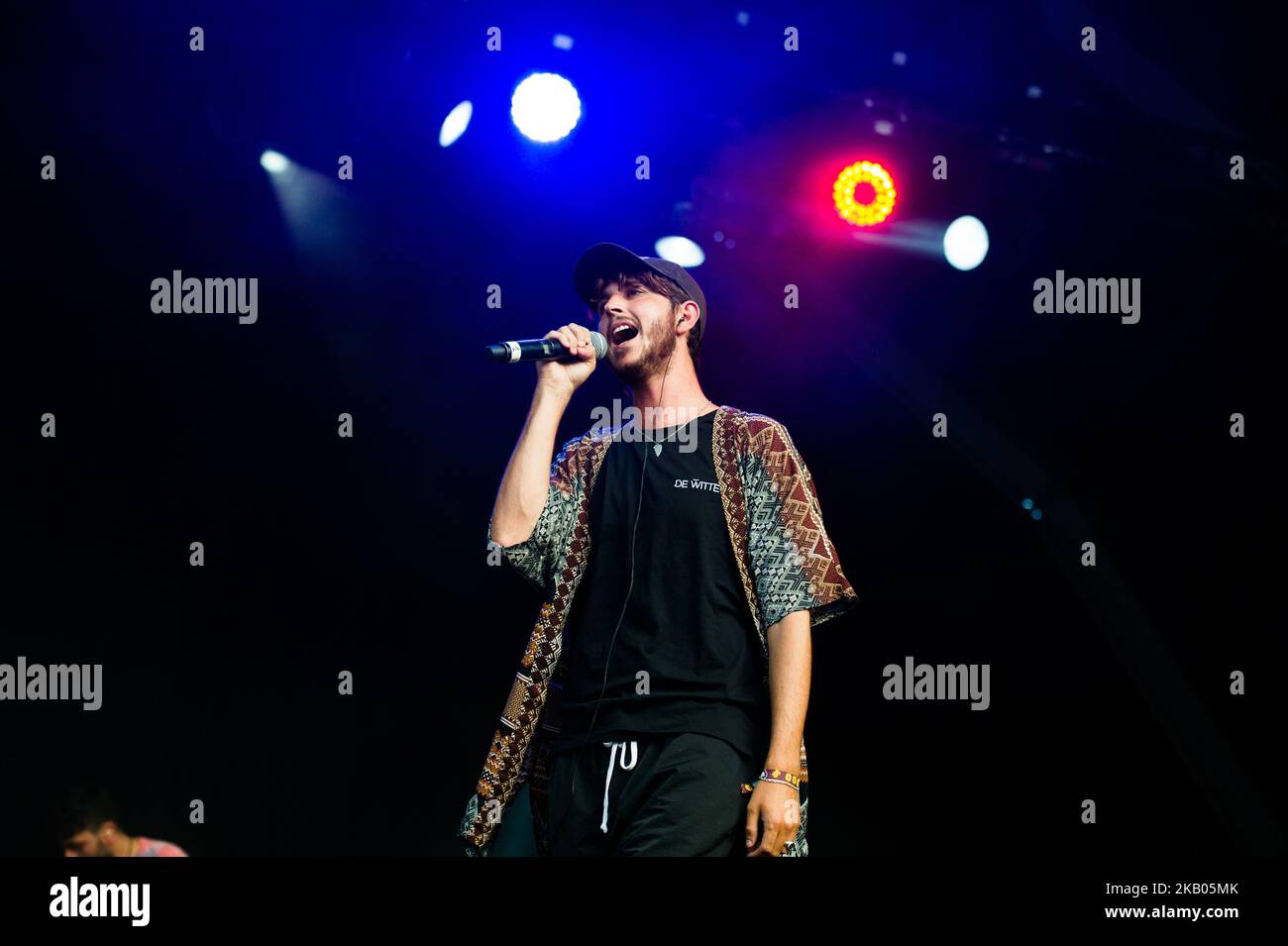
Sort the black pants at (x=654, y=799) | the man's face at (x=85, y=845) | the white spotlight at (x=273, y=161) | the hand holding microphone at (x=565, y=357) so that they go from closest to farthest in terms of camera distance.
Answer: the black pants at (x=654, y=799) → the hand holding microphone at (x=565, y=357) → the man's face at (x=85, y=845) → the white spotlight at (x=273, y=161)

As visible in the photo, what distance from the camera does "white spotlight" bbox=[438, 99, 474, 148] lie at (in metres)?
3.94

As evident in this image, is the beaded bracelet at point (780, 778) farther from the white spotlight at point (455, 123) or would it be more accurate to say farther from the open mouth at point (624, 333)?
the white spotlight at point (455, 123)

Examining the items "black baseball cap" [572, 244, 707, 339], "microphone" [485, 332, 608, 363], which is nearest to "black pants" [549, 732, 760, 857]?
"microphone" [485, 332, 608, 363]

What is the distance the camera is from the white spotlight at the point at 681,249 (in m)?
3.91

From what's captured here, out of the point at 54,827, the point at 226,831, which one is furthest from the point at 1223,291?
the point at 54,827


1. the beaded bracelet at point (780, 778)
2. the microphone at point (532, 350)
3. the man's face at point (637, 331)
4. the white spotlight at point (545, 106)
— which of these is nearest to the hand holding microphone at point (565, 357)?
the microphone at point (532, 350)

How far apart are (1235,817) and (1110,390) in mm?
1218

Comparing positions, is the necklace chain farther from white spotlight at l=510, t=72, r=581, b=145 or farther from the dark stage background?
white spotlight at l=510, t=72, r=581, b=145

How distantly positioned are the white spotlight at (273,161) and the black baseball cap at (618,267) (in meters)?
1.31

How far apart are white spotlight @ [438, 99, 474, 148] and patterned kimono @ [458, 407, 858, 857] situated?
1.44m

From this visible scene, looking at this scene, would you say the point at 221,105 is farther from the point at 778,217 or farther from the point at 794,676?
the point at 794,676

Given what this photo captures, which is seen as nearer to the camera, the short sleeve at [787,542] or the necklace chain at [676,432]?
the short sleeve at [787,542]

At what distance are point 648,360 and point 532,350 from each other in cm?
36

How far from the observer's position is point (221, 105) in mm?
3994
